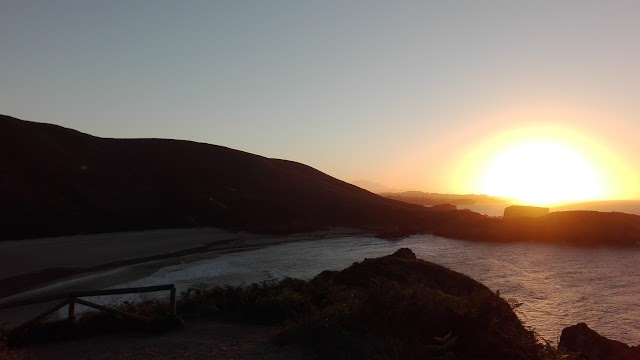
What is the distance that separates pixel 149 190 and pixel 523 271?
249ft

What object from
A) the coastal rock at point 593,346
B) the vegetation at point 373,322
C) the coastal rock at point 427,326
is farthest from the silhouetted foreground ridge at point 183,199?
the coastal rock at point 593,346

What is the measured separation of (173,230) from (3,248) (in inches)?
1234

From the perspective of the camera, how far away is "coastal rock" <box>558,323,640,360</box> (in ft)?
61.4

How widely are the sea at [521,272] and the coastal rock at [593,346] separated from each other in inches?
111

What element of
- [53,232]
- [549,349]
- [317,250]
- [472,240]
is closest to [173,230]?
[53,232]

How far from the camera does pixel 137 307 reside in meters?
16.3

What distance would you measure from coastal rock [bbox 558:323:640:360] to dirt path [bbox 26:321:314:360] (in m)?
12.8

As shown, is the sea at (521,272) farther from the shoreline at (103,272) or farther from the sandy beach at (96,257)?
the sandy beach at (96,257)

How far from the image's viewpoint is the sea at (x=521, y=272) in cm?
3188

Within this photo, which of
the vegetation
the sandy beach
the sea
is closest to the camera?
the vegetation

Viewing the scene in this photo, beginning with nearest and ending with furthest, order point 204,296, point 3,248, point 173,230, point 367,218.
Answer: point 204,296 → point 3,248 → point 173,230 → point 367,218

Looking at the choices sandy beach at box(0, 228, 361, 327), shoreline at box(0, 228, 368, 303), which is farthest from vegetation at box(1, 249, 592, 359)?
shoreline at box(0, 228, 368, 303)

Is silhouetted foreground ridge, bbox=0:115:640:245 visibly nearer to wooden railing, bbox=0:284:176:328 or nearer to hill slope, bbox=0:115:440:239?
hill slope, bbox=0:115:440:239

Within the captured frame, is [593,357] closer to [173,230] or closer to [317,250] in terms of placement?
[317,250]
